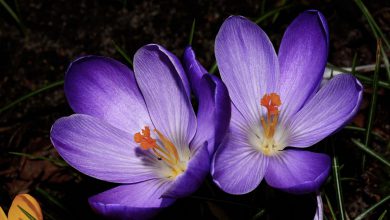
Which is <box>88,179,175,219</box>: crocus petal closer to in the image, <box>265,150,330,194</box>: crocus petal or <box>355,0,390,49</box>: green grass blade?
<box>265,150,330,194</box>: crocus petal

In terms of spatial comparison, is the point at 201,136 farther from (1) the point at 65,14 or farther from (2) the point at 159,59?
(1) the point at 65,14

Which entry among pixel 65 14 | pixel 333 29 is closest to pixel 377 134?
pixel 333 29

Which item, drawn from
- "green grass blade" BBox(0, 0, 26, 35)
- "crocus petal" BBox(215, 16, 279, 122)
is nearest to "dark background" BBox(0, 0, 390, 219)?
"green grass blade" BBox(0, 0, 26, 35)

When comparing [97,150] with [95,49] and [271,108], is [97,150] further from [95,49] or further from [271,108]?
[95,49]

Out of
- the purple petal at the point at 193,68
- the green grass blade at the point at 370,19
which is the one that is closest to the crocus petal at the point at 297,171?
the purple petal at the point at 193,68

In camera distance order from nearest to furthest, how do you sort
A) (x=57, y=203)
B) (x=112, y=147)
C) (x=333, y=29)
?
(x=112, y=147)
(x=57, y=203)
(x=333, y=29)

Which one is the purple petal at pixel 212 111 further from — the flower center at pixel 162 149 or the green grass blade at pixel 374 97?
the green grass blade at pixel 374 97
